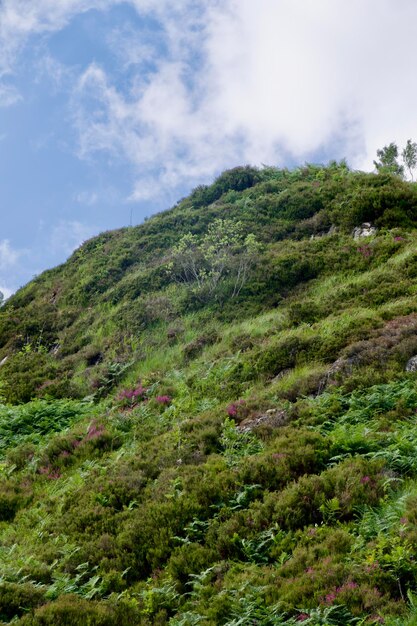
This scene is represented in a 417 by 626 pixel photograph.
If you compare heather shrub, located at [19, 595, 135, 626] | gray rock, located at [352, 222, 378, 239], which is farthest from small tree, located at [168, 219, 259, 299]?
heather shrub, located at [19, 595, 135, 626]

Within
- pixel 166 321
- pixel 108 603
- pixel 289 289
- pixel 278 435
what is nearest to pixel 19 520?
pixel 108 603

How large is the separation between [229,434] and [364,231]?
1420 cm

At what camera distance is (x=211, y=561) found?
8.20 meters

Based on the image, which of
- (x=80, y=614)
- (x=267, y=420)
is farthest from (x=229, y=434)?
(x=80, y=614)

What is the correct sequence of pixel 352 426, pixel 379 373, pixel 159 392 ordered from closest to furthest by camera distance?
pixel 352 426 < pixel 379 373 < pixel 159 392

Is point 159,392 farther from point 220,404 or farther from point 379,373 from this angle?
point 379,373

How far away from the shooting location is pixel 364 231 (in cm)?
2333

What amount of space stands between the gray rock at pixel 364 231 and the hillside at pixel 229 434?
0.14m

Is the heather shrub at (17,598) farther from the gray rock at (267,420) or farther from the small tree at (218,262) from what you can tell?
the small tree at (218,262)

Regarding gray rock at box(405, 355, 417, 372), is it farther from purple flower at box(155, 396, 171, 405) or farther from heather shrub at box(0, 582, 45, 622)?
heather shrub at box(0, 582, 45, 622)

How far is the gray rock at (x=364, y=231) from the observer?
2288 centimetres

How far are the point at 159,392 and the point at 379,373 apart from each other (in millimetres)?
6596

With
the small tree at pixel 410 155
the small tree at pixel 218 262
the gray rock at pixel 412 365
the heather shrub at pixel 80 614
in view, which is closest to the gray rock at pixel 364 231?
the small tree at pixel 218 262

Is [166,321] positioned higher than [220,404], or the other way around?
[166,321]
